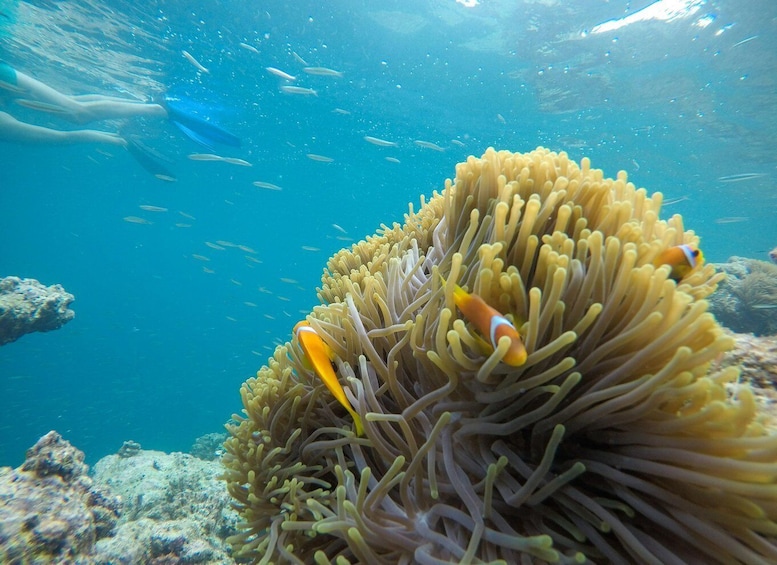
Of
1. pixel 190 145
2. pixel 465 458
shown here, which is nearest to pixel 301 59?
pixel 190 145

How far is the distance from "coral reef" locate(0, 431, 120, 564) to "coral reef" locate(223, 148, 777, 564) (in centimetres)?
269

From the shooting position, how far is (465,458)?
5.05ft

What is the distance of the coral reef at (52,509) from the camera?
10.7ft

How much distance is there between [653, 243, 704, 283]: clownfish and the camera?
60.1 inches

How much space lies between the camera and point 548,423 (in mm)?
1366

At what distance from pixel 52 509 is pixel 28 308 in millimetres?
8128

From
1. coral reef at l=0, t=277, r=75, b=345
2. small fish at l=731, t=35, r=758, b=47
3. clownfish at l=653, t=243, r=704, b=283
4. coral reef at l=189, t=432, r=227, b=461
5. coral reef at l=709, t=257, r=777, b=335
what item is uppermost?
small fish at l=731, t=35, r=758, b=47

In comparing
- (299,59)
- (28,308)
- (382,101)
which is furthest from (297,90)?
(382,101)

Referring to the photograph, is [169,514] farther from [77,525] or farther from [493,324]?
[493,324]

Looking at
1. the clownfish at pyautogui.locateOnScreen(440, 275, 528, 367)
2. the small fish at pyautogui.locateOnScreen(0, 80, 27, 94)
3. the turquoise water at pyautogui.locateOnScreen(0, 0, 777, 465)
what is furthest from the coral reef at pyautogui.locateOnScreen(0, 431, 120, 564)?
the small fish at pyautogui.locateOnScreen(0, 80, 27, 94)

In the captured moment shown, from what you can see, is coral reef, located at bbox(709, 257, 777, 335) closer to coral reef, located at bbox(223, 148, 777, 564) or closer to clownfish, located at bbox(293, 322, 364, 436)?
coral reef, located at bbox(223, 148, 777, 564)

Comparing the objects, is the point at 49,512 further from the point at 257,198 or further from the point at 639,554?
the point at 257,198

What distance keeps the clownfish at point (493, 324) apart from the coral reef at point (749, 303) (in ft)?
28.4

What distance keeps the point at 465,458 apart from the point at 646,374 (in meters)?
0.71
